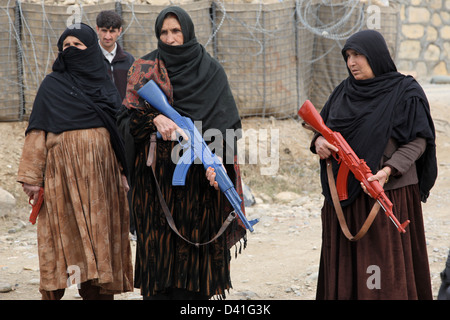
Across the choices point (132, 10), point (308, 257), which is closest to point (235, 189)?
point (308, 257)

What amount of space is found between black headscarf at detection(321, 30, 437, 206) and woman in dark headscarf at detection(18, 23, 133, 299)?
1.38 m

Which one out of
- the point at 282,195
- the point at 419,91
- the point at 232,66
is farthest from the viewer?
the point at 232,66

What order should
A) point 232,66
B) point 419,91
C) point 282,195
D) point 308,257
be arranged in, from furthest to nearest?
point 232,66 → point 282,195 → point 308,257 → point 419,91

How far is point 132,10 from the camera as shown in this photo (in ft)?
22.8

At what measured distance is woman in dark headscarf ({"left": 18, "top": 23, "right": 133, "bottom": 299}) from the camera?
11.7 feet

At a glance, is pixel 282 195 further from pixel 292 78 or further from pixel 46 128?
pixel 46 128

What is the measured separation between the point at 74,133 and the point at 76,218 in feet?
1.58

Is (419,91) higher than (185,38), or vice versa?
(185,38)

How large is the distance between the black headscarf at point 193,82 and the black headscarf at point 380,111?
0.65m

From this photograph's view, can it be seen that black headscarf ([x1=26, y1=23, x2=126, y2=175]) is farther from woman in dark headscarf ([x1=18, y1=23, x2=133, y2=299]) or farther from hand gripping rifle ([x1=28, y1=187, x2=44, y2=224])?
hand gripping rifle ([x1=28, y1=187, x2=44, y2=224])

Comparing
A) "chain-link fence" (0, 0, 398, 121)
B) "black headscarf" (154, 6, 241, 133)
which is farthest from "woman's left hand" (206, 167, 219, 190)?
"chain-link fence" (0, 0, 398, 121)

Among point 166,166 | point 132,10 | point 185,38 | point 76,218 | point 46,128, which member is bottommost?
point 76,218

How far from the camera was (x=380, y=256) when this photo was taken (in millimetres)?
3180

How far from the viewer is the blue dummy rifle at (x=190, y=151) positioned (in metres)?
3.27
